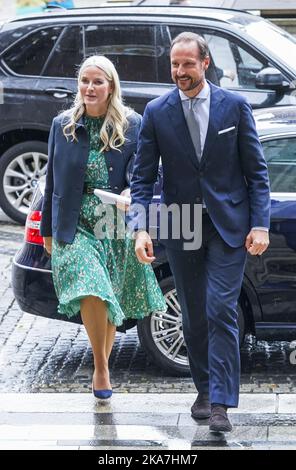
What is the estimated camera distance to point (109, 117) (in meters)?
7.41

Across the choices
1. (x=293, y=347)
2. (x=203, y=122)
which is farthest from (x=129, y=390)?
(x=203, y=122)

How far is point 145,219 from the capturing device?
679 cm

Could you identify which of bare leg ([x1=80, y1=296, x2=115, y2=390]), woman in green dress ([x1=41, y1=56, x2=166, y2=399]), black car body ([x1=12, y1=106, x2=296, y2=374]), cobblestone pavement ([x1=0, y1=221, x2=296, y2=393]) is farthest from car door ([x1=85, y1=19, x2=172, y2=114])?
bare leg ([x1=80, y1=296, x2=115, y2=390])

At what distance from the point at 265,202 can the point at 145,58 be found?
624 cm

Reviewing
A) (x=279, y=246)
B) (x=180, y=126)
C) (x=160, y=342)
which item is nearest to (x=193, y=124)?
(x=180, y=126)

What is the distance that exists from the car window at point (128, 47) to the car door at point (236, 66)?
0.61m

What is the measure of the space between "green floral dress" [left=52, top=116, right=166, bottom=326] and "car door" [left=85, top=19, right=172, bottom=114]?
5.17m

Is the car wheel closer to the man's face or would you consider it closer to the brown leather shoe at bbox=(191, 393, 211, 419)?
the brown leather shoe at bbox=(191, 393, 211, 419)

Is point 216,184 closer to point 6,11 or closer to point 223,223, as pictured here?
point 223,223

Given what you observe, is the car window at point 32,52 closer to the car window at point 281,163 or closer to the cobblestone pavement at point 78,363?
the cobblestone pavement at point 78,363

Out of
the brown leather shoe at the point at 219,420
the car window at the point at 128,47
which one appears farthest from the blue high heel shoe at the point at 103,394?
the car window at the point at 128,47

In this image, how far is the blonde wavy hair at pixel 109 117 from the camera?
7367mm

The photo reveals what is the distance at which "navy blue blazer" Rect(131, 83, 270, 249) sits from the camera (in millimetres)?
6680
